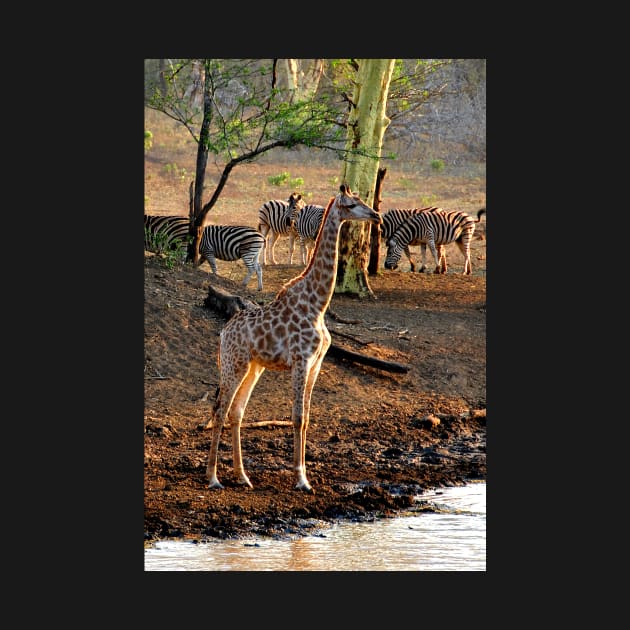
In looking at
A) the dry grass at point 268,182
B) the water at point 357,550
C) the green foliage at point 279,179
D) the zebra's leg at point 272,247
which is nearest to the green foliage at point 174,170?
the dry grass at point 268,182

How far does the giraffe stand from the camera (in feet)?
30.1

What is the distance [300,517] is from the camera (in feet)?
29.2

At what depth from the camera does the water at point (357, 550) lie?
313 inches

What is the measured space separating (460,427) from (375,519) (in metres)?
3.41

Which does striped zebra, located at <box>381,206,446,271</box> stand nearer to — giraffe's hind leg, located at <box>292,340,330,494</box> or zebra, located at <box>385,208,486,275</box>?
zebra, located at <box>385,208,486,275</box>

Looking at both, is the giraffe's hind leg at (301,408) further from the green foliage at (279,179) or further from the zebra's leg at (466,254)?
the green foliage at (279,179)

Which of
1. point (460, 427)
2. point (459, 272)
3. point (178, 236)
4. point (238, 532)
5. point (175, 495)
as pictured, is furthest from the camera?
point (459, 272)

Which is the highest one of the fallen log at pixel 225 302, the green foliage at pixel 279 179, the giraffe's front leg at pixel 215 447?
the green foliage at pixel 279 179

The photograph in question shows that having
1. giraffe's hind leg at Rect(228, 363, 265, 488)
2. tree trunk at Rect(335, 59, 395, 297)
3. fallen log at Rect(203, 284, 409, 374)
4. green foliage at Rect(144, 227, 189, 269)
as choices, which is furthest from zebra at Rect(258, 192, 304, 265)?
giraffe's hind leg at Rect(228, 363, 265, 488)

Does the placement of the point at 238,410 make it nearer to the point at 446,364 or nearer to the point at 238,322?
the point at 238,322

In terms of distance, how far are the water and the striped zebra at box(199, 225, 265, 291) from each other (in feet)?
34.9

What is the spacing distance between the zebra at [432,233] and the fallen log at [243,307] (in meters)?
8.41

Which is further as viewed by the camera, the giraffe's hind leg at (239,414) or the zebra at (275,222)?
the zebra at (275,222)

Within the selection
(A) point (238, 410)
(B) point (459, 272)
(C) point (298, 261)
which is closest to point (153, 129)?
(C) point (298, 261)
